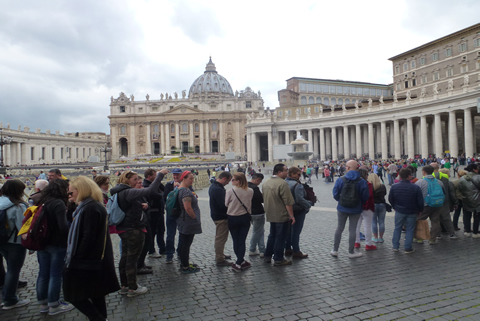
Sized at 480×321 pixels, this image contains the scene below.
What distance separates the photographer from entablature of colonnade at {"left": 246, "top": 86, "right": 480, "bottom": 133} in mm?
37156

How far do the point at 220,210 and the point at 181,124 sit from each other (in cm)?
9038

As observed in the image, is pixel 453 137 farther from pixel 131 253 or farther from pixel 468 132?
pixel 131 253

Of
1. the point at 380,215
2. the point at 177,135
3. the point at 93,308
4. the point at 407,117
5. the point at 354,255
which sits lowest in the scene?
the point at 354,255

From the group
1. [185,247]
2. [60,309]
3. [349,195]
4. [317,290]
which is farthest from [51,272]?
[349,195]

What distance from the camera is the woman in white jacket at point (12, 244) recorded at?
4883 mm

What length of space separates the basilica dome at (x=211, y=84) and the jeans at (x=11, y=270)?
120608mm

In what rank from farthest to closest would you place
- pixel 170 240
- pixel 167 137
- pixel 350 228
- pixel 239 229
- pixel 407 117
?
1. pixel 167 137
2. pixel 407 117
3. pixel 170 240
4. pixel 350 228
5. pixel 239 229

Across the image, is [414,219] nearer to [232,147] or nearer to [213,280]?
[213,280]

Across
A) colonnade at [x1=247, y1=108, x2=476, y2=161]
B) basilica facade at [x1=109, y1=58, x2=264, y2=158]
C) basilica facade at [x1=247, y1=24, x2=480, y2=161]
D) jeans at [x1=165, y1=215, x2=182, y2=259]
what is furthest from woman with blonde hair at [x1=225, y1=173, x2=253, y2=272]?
basilica facade at [x1=109, y1=58, x2=264, y2=158]

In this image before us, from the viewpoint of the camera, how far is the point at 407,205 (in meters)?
7.02

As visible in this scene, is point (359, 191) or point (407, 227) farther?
point (407, 227)

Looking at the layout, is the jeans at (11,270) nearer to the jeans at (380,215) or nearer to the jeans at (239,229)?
the jeans at (239,229)

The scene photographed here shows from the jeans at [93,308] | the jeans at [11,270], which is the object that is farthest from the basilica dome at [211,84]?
the jeans at [93,308]

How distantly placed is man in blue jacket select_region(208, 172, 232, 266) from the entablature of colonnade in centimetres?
3471
